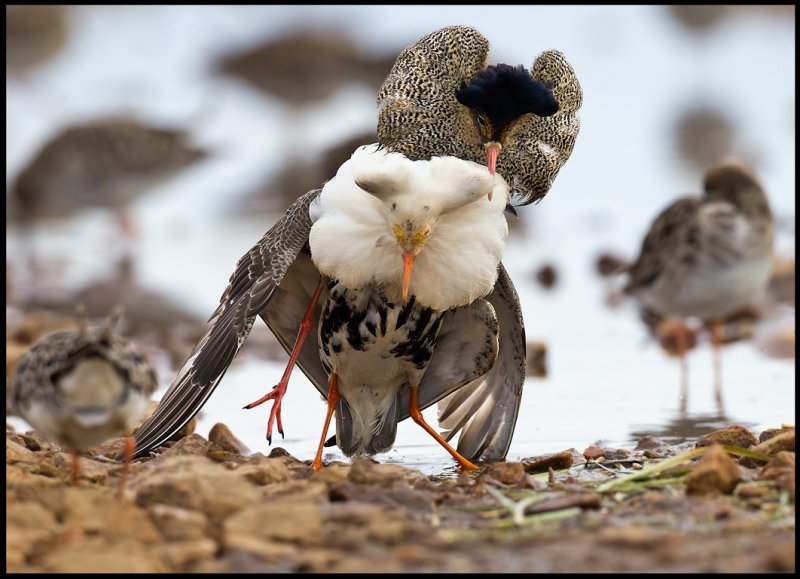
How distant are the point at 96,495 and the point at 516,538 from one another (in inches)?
58.1

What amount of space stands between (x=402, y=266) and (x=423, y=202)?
40 centimetres

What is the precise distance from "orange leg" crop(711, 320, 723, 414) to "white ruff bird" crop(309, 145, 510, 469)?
2223 millimetres

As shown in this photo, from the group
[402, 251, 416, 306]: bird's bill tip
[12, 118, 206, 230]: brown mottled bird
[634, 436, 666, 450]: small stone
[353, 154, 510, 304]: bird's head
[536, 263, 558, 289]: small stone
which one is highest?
[12, 118, 206, 230]: brown mottled bird

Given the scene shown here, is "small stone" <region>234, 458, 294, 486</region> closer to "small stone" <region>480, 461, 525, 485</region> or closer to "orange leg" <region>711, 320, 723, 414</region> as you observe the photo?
"small stone" <region>480, 461, 525, 485</region>

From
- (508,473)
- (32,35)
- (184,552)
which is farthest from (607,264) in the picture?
(32,35)

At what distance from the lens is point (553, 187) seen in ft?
51.1

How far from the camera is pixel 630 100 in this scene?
1933 cm

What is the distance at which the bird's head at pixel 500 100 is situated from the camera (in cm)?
644

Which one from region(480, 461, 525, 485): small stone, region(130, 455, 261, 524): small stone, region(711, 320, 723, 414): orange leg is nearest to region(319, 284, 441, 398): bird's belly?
region(480, 461, 525, 485): small stone

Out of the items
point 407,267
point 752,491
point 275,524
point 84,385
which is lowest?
point 275,524

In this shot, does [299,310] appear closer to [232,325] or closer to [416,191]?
[232,325]

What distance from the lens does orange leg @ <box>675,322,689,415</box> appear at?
8711 millimetres

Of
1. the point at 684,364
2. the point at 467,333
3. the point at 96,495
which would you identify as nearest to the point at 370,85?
the point at 684,364

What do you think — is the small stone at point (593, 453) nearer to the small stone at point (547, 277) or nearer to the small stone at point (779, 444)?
the small stone at point (779, 444)
